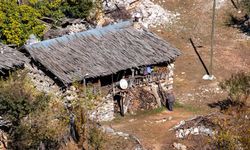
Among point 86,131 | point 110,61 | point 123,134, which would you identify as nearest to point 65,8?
point 110,61

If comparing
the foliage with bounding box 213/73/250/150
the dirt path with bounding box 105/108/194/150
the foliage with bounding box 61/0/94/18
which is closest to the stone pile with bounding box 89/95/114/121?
the dirt path with bounding box 105/108/194/150

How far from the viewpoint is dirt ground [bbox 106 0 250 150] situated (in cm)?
2483

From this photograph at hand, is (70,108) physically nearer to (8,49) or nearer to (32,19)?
(8,49)

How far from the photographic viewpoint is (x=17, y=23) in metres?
28.7

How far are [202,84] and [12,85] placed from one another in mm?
11185

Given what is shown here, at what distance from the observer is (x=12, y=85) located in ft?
71.9

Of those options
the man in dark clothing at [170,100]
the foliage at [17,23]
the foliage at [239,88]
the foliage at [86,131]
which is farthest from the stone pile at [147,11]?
the foliage at [86,131]

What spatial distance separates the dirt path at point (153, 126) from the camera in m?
23.3

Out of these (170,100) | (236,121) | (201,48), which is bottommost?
(236,121)

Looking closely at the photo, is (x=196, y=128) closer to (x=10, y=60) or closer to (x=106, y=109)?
(x=106, y=109)

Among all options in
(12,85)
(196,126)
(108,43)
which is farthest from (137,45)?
(12,85)

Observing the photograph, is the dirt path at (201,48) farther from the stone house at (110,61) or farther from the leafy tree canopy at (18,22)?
the leafy tree canopy at (18,22)

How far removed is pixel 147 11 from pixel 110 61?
459 inches

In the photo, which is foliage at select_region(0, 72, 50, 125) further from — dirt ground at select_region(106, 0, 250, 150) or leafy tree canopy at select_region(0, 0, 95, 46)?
leafy tree canopy at select_region(0, 0, 95, 46)
